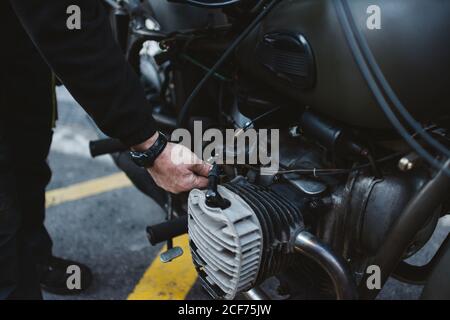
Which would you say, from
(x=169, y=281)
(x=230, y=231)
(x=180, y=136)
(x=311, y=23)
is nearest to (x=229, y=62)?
(x=180, y=136)

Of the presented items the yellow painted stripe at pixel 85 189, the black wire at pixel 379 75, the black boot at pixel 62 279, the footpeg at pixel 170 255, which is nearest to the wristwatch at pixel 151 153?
the footpeg at pixel 170 255

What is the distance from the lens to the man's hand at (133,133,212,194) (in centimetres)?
96

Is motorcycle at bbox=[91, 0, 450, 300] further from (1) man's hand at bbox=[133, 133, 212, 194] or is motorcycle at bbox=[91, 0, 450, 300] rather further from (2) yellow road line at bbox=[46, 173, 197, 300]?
(2) yellow road line at bbox=[46, 173, 197, 300]

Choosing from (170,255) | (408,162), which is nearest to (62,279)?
(170,255)

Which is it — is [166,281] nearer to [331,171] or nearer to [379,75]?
[331,171]

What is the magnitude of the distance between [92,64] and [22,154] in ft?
2.08

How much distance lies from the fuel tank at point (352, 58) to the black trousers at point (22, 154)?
2.17 feet

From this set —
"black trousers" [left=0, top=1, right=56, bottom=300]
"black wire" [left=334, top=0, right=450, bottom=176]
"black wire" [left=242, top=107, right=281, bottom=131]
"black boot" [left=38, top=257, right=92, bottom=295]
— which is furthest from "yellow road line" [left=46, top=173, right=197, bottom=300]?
"black wire" [left=334, top=0, right=450, bottom=176]

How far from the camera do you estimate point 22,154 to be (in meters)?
1.34

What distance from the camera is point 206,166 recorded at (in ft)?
3.26

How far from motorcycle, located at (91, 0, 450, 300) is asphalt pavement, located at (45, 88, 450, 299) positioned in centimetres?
48
